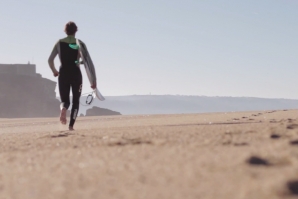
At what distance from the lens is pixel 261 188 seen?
1.30 meters

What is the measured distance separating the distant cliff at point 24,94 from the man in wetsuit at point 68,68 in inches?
2805

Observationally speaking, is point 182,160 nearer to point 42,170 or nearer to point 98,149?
point 42,170

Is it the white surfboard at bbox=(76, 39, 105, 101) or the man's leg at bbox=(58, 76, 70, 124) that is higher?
the white surfboard at bbox=(76, 39, 105, 101)

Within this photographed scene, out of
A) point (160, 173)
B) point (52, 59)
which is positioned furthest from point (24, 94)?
point (160, 173)

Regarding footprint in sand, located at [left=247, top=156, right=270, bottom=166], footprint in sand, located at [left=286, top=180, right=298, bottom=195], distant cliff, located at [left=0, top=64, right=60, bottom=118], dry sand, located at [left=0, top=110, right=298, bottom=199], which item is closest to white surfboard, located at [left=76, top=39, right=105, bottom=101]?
dry sand, located at [left=0, top=110, right=298, bottom=199]

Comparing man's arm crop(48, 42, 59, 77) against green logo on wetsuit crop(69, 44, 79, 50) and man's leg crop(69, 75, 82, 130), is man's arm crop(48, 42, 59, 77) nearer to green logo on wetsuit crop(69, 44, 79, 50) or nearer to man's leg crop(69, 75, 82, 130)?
green logo on wetsuit crop(69, 44, 79, 50)

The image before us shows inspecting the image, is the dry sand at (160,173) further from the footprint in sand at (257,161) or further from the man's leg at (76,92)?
the man's leg at (76,92)

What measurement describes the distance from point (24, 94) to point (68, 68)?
77441mm

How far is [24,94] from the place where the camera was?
79.9 m

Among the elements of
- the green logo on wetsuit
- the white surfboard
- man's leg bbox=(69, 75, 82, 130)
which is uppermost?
the green logo on wetsuit

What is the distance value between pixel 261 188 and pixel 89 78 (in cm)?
490

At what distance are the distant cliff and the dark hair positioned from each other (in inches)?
2810

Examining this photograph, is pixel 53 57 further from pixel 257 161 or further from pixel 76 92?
pixel 257 161

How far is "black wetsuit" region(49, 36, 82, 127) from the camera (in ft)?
18.2
